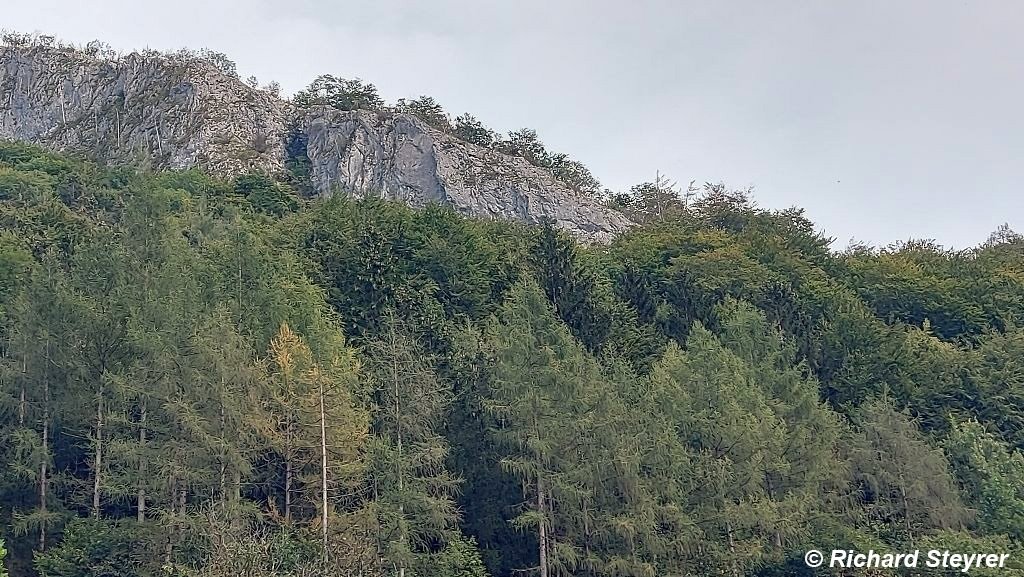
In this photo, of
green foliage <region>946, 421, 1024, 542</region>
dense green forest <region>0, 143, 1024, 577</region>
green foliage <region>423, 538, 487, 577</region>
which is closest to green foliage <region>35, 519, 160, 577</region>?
dense green forest <region>0, 143, 1024, 577</region>

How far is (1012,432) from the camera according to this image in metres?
44.0

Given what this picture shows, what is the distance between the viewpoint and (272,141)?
85438 mm

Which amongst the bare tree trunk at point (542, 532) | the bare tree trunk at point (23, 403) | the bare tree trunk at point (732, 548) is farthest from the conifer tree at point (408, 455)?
the bare tree trunk at point (23, 403)

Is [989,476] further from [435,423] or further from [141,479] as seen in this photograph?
[141,479]

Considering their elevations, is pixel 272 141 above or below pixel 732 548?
above

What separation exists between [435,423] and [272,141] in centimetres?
6135

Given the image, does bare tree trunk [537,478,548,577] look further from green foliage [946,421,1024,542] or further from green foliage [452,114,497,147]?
green foliage [452,114,497,147]

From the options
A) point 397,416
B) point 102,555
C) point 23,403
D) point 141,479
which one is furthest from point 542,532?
point 23,403

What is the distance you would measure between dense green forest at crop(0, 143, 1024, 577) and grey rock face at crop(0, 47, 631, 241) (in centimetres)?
3337

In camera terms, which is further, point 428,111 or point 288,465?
point 428,111

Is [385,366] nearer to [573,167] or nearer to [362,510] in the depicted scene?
[362,510]

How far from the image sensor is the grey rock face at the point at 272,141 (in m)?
79.2

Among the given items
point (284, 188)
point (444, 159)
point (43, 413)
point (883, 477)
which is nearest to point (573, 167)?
point (444, 159)

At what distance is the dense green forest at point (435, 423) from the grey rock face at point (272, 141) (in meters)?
33.4
